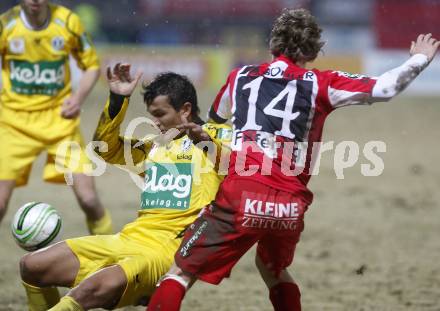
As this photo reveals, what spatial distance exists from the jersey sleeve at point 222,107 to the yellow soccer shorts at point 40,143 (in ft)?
7.19

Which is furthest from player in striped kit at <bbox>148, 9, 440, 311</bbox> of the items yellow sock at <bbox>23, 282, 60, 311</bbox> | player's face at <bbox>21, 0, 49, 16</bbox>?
player's face at <bbox>21, 0, 49, 16</bbox>

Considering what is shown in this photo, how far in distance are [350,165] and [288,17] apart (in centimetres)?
796

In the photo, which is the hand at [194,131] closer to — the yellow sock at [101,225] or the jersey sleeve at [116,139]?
the jersey sleeve at [116,139]

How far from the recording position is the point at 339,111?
1723 centimetres

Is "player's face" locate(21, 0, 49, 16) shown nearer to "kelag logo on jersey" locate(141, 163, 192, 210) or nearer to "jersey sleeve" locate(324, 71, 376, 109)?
"kelag logo on jersey" locate(141, 163, 192, 210)

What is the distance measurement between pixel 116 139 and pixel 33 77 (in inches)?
92.5

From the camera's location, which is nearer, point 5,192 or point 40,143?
point 5,192

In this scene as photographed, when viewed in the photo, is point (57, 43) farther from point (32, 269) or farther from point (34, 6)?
point (32, 269)

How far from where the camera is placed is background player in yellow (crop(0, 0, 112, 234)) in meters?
6.51

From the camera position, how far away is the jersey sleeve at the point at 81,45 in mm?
6656

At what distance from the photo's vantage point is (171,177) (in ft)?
14.7

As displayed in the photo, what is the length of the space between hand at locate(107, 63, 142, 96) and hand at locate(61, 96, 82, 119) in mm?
1936

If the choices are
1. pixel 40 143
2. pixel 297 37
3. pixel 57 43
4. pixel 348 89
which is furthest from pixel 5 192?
pixel 348 89

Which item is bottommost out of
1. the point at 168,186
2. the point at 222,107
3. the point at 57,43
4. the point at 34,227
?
the point at 34,227
